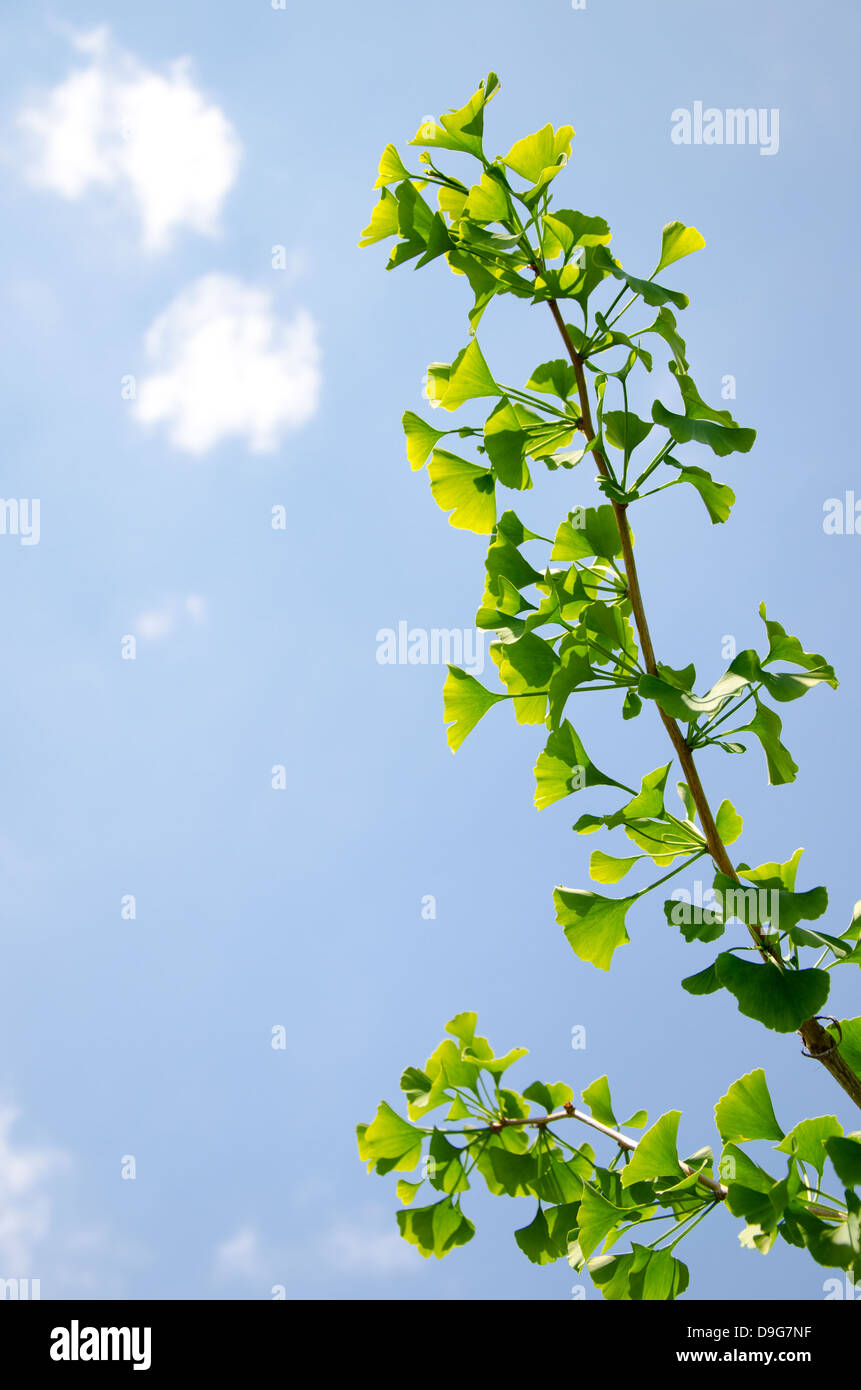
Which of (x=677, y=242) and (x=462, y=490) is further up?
(x=677, y=242)

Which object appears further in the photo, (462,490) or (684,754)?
(462,490)

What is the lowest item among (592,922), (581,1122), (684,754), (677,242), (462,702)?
(581,1122)

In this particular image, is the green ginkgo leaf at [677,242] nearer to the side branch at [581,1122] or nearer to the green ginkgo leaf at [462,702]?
the green ginkgo leaf at [462,702]

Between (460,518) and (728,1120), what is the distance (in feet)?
4.36

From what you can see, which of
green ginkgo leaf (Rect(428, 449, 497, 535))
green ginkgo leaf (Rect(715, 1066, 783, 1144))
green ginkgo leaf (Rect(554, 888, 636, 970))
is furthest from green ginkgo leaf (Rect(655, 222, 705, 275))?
green ginkgo leaf (Rect(715, 1066, 783, 1144))

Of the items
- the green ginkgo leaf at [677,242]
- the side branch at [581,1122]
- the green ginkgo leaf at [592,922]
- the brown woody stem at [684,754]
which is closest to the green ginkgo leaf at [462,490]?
the brown woody stem at [684,754]

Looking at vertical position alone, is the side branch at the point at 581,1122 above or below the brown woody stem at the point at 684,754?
below

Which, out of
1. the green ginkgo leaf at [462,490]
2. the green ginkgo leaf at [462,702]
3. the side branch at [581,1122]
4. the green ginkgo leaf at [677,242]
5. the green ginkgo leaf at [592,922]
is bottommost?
the side branch at [581,1122]

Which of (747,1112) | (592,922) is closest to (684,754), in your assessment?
(592,922)

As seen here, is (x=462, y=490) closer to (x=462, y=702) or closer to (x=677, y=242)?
(x=462, y=702)

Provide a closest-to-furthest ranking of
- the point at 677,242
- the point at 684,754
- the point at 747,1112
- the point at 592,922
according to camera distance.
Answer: the point at 684,754 < the point at 747,1112 < the point at 592,922 < the point at 677,242
